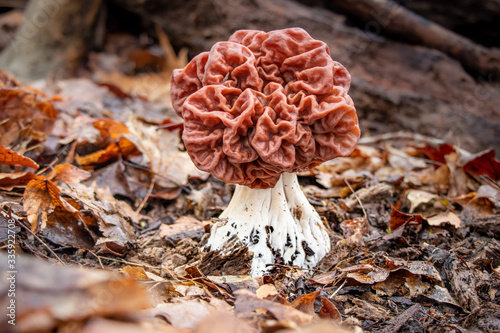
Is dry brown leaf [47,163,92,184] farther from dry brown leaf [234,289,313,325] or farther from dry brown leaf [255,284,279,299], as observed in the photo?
dry brown leaf [234,289,313,325]

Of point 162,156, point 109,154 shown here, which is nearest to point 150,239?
point 109,154

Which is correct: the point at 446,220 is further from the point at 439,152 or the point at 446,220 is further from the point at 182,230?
the point at 182,230

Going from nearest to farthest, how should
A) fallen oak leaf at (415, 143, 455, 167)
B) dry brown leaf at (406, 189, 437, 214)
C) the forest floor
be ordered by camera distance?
1. the forest floor
2. dry brown leaf at (406, 189, 437, 214)
3. fallen oak leaf at (415, 143, 455, 167)

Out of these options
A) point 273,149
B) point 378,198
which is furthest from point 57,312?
point 378,198

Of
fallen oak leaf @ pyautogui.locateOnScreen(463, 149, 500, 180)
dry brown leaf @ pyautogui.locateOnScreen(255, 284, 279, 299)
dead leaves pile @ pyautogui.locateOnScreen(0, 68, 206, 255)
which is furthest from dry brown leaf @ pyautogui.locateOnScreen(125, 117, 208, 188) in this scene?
fallen oak leaf @ pyautogui.locateOnScreen(463, 149, 500, 180)

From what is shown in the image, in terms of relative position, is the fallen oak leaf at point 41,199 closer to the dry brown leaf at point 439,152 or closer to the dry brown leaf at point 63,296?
the dry brown leaf at point 63,296

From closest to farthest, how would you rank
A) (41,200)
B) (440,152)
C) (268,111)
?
1. (268,111)
2. (41,200)
3. (440,152)

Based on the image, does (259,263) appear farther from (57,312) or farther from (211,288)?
(57,312)
